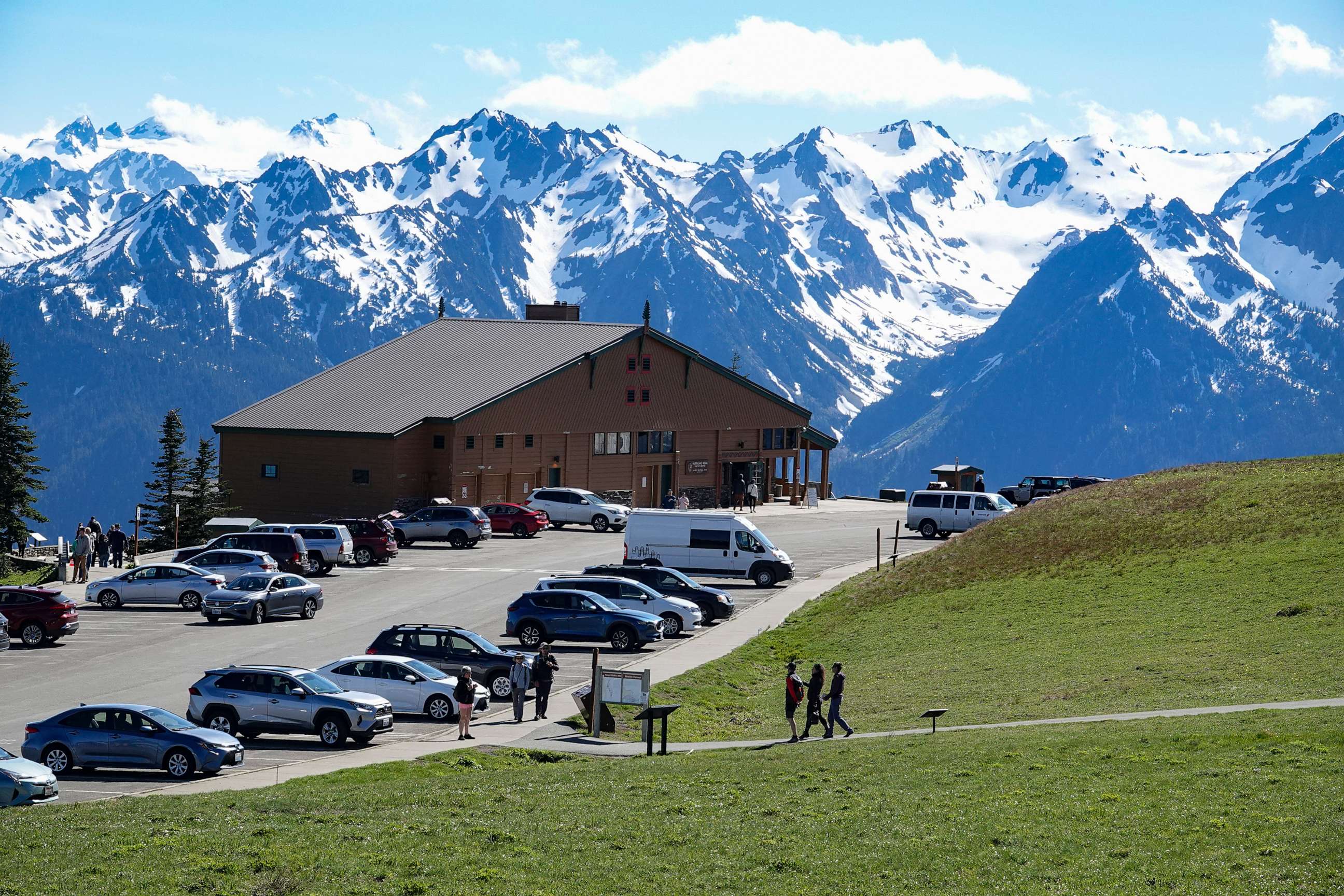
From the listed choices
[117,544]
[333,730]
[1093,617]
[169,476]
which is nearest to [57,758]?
[333,730]

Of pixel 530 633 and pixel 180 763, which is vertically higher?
pixel 530 633

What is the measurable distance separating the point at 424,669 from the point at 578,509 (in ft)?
133

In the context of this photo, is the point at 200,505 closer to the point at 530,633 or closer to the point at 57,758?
the point at 530,633

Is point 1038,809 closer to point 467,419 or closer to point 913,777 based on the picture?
point 913,777

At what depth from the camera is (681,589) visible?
48844 mm

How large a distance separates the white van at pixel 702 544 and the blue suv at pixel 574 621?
1275 cm

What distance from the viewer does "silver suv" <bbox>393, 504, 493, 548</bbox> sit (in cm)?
6731

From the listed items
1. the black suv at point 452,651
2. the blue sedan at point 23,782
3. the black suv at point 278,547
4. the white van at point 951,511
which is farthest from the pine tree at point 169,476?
the blue sedan at point 23,782

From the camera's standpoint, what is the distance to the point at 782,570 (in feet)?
186

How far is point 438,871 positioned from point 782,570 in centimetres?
3761

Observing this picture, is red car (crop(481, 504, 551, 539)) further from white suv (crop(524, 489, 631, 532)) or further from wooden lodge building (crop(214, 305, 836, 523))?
wooden lodge building (crop(214, 305, 836, 523))

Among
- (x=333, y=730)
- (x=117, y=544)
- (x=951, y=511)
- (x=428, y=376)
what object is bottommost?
(x=333, y=730)

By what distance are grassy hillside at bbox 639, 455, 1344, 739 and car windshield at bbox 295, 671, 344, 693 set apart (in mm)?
7276

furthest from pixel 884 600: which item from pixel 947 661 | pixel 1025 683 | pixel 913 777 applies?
pixel 913 777
